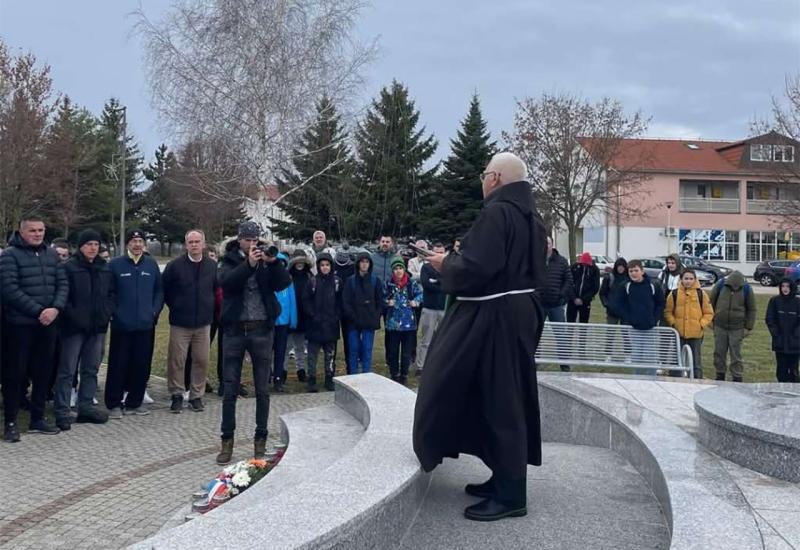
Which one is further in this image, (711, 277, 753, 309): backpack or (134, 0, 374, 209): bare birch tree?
(134, 0, 374, 209): bare birch tree

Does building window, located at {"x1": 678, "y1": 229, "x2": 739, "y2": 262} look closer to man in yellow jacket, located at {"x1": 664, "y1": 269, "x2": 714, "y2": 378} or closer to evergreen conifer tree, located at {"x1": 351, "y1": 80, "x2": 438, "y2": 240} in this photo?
evergreen conifer tree, located at {"x1": 351, "y1": 80, "x2": 438, "y2": 240}

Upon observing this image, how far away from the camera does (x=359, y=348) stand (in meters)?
10.9

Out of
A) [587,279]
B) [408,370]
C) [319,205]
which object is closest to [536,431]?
[408,370]

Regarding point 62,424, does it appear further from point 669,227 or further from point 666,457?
point 669,227

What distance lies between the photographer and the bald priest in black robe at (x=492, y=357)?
4.10 meters

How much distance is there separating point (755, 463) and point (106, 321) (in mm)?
6642

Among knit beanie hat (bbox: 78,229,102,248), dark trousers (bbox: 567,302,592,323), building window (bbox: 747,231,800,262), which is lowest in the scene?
dark trousers (bbox: 567,302,592,323)

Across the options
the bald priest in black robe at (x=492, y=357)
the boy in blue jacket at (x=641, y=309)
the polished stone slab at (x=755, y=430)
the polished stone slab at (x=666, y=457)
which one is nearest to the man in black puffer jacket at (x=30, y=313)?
the polished stone slab at (x=666, y=457)

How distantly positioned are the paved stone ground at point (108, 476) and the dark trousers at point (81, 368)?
1.01ft

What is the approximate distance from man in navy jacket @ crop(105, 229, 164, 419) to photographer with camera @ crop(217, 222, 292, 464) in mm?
2664

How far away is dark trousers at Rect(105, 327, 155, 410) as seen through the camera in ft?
29.3

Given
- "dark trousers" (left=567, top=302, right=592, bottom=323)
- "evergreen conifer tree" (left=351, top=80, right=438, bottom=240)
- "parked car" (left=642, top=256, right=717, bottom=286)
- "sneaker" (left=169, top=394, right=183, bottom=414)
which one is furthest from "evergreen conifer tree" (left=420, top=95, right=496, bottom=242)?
"sneaker" (left=169, top=394, right=183, bottom=414)

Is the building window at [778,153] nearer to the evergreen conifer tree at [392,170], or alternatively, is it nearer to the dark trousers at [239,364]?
the evergreen conifer tree at [392,170]

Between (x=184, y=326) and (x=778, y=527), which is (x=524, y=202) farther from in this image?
(x=184, y=326)
